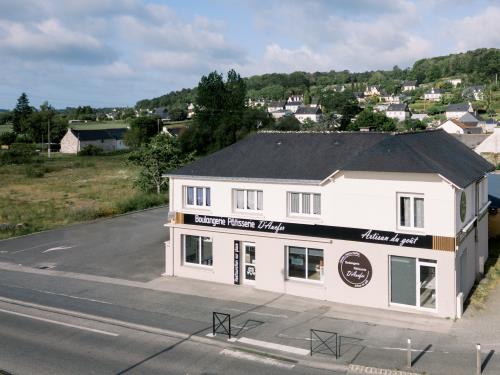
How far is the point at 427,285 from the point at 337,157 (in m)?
6.67

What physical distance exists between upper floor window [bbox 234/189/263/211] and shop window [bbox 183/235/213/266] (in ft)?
7.42

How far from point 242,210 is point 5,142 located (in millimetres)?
120259

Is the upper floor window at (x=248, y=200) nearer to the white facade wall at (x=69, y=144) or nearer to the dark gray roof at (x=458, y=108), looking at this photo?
the white facade wall at (x=69, y=144)

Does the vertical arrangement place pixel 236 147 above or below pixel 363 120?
below

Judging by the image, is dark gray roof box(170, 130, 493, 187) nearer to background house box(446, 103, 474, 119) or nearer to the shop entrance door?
the shop entrance door

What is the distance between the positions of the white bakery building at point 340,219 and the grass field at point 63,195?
17079 millimetres

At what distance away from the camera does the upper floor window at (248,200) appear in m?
23.4

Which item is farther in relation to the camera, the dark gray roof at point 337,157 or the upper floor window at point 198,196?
the upper floor window at point 198,196

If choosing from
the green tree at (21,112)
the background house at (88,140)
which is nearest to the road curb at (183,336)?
the background house at (88,140)

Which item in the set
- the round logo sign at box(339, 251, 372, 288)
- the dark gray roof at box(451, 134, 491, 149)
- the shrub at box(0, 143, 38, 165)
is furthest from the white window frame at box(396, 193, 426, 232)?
the shrub at box(0, 143, 38, 165)

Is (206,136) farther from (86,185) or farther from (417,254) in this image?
(417,254)

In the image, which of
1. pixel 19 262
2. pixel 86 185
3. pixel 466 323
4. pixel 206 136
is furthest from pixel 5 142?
pixel 466 323

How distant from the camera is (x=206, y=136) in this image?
88938 mm

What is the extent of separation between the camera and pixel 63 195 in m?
55.3
